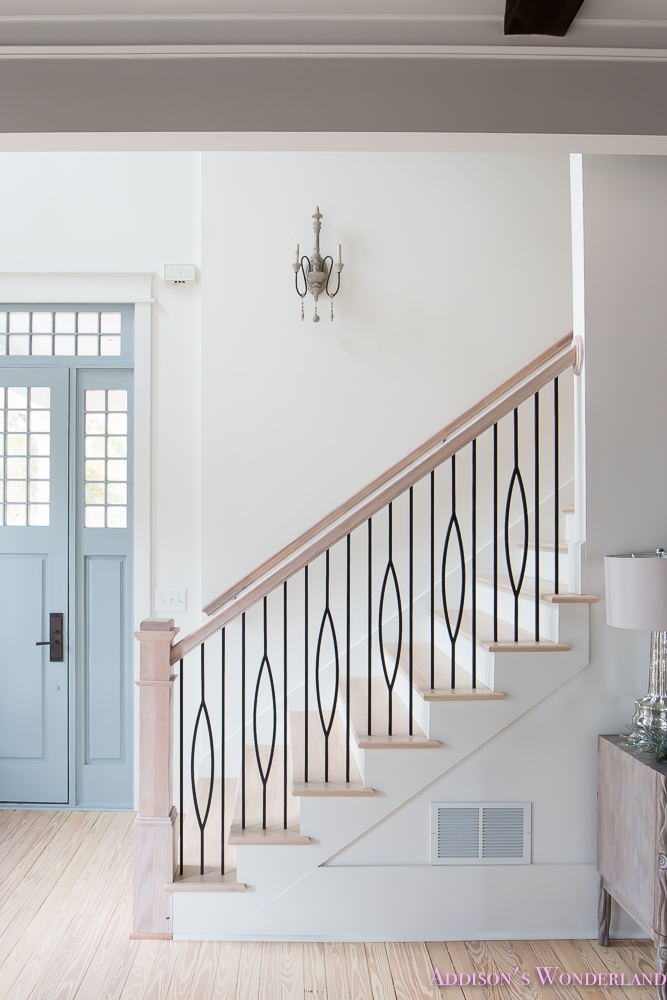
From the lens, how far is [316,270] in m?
3.38

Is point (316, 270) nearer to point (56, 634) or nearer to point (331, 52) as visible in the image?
point (331, 52)

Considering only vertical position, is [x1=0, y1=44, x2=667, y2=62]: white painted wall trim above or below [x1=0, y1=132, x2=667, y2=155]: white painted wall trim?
above

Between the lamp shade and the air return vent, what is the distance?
84 centimetres

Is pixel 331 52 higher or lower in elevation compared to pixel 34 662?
higher

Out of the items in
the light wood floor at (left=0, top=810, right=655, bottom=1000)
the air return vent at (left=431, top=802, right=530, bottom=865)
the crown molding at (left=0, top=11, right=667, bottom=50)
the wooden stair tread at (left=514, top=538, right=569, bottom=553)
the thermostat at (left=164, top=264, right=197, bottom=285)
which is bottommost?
the light wood floor at (left=0, top=810, right=655, bottom=1000)

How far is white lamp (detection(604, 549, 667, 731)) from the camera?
6.95 ft

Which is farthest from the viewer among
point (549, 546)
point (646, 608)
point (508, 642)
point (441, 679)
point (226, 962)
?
point (549, 546)

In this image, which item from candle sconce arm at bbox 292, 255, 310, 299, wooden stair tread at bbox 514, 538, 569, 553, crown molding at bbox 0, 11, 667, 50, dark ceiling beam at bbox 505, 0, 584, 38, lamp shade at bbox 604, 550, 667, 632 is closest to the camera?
dark ceiling beam at bbox 505, 0, 584, 38

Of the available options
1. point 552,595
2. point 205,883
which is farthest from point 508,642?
point 205,883

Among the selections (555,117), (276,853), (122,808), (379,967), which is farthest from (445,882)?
(555,117)

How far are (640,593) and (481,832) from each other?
42.7 inches

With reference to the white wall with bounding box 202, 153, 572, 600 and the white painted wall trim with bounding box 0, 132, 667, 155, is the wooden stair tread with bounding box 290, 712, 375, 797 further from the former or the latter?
the white painted wall trim with bounding box 0, 132, 667, 155

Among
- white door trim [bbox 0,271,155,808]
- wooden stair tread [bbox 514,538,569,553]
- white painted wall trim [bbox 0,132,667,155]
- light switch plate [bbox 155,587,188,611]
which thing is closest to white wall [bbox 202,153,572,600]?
light switch plate [bbox 155,587,188,611]

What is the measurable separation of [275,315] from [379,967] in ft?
9.69
